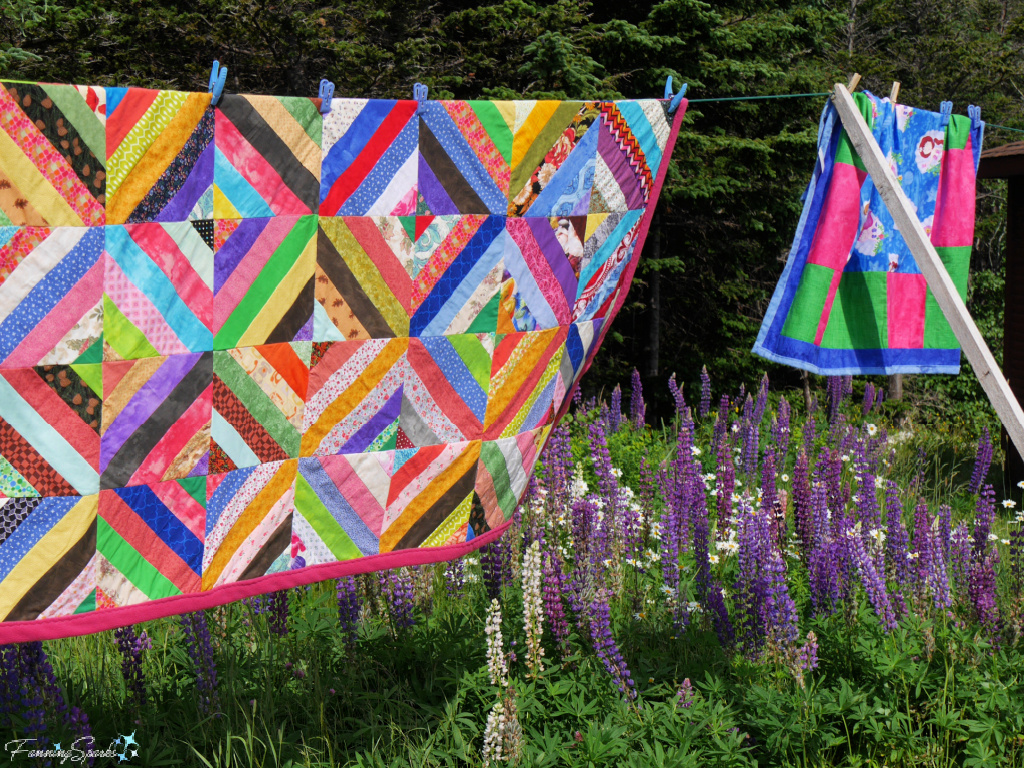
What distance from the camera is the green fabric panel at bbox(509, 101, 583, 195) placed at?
2.26 metres

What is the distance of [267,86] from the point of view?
9539 mm

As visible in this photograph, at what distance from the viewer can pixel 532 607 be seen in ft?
8.75

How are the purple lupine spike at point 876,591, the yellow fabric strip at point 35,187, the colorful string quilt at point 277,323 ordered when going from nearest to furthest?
the yellow fabric strip at point 35,187 → the colorful string quilt at point 277,323 → the purple lupine spike at point 876,591

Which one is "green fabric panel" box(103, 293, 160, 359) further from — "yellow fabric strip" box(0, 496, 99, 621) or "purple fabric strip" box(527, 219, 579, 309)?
"purple fabric strip" box(527, 219, 579, 309)

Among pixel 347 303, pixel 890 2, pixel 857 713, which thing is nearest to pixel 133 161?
pixel 347 303

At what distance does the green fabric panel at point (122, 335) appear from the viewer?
186 centimetres

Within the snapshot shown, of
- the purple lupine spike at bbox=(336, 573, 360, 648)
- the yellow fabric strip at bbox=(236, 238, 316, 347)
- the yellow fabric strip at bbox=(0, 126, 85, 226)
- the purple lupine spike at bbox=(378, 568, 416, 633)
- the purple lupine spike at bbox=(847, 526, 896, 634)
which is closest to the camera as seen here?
the yellow fabric strip at bbox=(0, 126, 85, 226)

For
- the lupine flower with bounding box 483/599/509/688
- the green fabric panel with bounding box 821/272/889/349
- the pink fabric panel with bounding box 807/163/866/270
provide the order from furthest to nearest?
the green fabric panel with bounding box 821/272/889/349 < the pink fabric panel with bounding box 807/163/866/270 < the lupine flower with bounding box 483/599/509/688

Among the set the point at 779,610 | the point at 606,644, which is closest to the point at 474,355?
the point at 606,644

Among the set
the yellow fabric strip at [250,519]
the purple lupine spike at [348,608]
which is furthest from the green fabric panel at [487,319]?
the purple lupine spike at [348,608]

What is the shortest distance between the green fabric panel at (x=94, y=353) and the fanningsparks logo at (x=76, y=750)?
1155 millimetres

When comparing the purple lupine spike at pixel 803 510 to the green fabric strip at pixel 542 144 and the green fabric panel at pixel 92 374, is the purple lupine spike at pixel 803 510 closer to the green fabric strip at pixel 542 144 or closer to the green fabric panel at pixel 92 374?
the green fabric strip at pixel 542 144

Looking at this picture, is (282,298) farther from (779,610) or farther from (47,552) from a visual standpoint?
(779,610)

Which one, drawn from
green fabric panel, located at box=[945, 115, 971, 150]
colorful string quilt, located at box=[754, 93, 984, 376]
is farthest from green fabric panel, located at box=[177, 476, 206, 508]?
green fabric panel, located at box=[945, 115, 971, 150]
